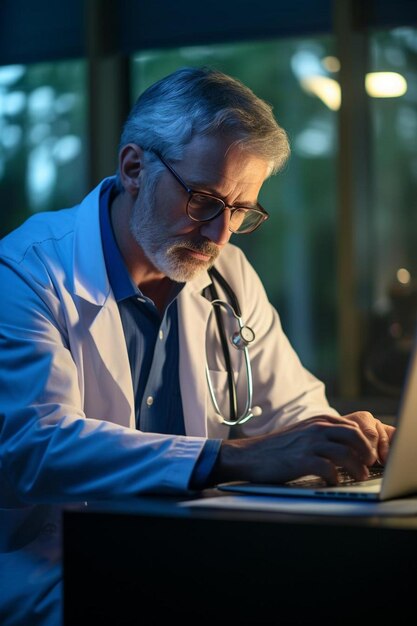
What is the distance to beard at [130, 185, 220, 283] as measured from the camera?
1.74 m

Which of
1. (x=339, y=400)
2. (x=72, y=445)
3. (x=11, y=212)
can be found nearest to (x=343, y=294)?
(x=339, y=400)

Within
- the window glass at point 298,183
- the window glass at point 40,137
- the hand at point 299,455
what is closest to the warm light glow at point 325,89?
the window glass at point 298,183

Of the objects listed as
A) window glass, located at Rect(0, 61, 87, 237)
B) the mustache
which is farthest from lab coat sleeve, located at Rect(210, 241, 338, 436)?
window glass, located at Rect(0, 61, 87, 237)

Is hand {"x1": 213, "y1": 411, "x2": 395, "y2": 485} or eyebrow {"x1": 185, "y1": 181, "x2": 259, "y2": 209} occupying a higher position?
eyebrow {"x1": 185, "y1": 181, "x2": 259, "y2": 209}

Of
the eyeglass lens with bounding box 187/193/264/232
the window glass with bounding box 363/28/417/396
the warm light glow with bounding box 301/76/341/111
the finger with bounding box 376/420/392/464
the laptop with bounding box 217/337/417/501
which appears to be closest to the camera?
the laptop with bounding box 217/337/417/501

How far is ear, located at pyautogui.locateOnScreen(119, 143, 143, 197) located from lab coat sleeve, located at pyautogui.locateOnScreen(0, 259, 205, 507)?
12.2 inches

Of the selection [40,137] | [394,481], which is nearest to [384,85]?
[40,137]

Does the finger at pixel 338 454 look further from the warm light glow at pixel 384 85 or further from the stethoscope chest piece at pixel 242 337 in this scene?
the warm light glow at pixel 384 85

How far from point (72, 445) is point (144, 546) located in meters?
0.33

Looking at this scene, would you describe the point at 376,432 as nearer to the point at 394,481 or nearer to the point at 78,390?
the point at 394,481

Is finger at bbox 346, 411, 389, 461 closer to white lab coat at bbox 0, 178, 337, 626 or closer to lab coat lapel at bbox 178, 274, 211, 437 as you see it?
white lab coat at bbox 0, 178, 337, 626

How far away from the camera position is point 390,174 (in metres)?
4.18

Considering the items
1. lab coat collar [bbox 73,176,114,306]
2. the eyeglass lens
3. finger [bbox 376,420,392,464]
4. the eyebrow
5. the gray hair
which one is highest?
the gray hair

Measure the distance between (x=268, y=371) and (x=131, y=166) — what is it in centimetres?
50
